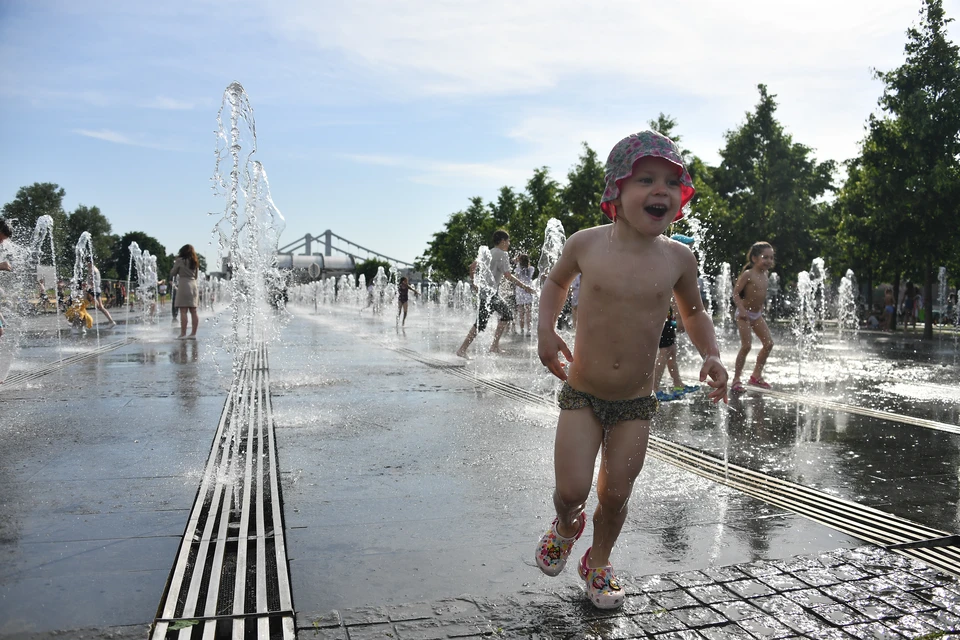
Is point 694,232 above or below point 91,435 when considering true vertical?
above

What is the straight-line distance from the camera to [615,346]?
3146 millimetres

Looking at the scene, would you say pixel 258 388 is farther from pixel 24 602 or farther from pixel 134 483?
pixel 24 602

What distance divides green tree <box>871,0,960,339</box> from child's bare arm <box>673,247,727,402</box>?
20.4m

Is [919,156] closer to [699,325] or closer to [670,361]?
[670,361]

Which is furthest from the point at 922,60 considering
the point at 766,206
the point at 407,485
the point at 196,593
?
the point at 196,593

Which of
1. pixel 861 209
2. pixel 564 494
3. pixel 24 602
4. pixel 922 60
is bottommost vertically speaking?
pixel 24 602

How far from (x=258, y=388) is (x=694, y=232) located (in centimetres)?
3423

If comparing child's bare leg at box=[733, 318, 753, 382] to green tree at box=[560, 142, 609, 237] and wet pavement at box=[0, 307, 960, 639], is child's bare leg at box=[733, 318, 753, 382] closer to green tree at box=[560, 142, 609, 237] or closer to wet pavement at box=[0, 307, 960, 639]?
wet pavement at box=[0, 307, 960, 639]

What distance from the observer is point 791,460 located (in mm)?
5453

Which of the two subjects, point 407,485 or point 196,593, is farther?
point 407,485

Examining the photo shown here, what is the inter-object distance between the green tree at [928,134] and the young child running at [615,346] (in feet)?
67.6

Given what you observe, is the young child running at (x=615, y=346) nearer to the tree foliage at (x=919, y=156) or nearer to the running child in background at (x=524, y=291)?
the running child in background at (x=524, y=291)

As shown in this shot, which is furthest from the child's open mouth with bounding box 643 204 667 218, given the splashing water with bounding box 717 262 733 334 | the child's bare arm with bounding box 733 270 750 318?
the splashing water with bounding box 717 262 733 334

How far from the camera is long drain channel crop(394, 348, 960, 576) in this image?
358cm
